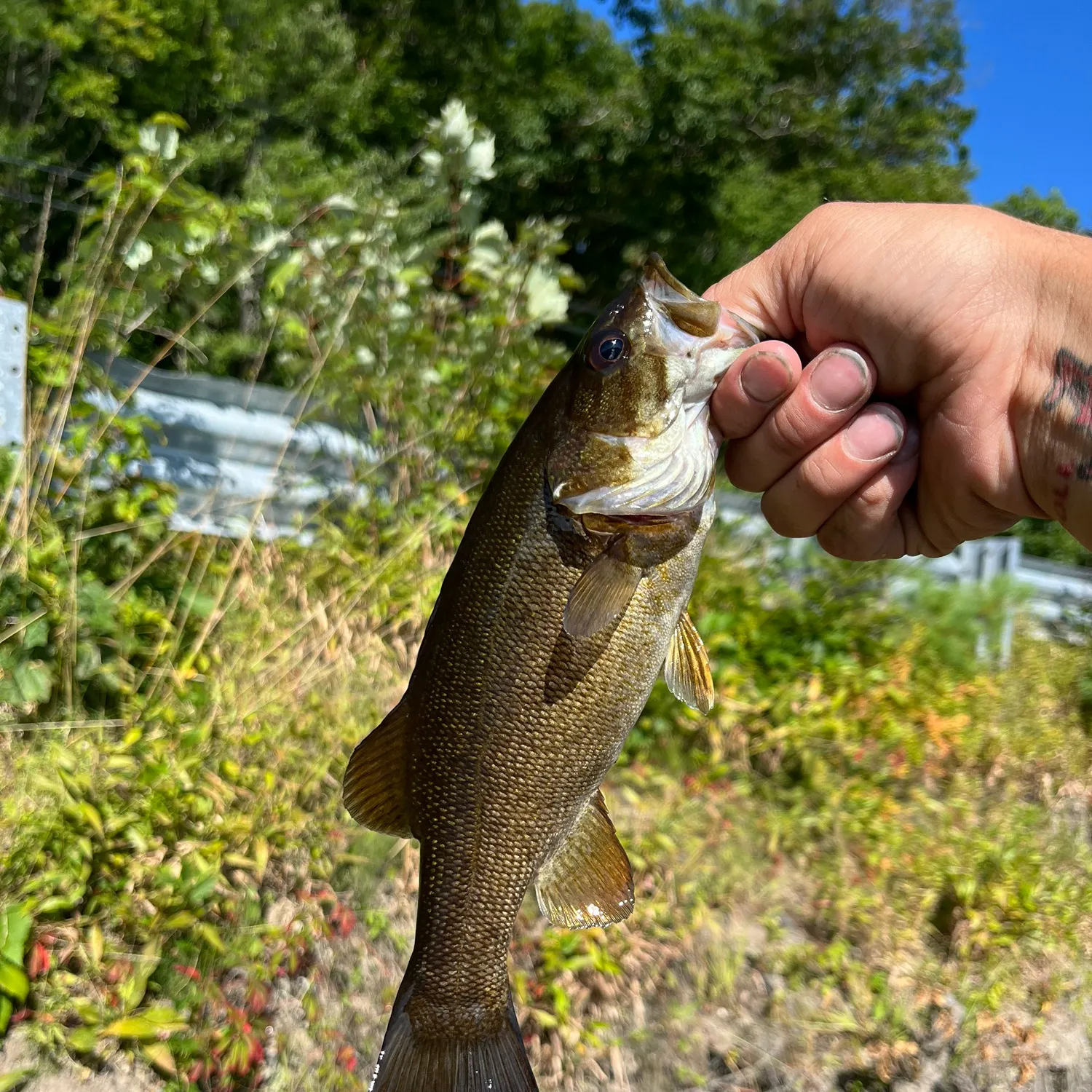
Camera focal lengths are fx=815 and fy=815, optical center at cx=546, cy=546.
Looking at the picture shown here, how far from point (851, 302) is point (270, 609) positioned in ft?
8.83

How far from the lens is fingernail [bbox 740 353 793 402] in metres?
1.66

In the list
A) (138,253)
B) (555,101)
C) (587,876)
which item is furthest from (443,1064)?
(555,101)

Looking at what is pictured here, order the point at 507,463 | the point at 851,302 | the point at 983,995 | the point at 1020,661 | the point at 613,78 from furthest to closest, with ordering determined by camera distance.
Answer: the point at 613,78
the point at 1020,661
the point at 983,995
the point at 851,302
the point at 507,463

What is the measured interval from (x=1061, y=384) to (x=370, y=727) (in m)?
2.61

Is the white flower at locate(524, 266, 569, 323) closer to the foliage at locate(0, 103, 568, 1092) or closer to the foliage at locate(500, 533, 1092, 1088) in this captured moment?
the foliage at locate(0, 103, 568, 1092)

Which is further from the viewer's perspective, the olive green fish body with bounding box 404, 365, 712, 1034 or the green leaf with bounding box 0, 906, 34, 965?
the green leaf with bounding box 0, 906, 34, 965

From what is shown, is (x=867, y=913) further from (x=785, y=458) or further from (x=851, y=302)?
(x=851, y=302)

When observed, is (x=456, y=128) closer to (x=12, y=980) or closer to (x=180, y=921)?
(x=180, y=921)

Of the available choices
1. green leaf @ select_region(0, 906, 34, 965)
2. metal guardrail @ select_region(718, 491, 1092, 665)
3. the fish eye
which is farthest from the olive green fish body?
metal guardrail @ select_region(718, 491, 1092, 665)

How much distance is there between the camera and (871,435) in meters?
1.83

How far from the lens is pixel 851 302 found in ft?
5.83

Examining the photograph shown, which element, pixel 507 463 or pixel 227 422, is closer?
pixel 507 463

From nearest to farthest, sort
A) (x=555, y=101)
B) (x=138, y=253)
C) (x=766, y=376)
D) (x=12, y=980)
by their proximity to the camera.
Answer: (x=766, y=376) → (x=12, y=980) → (x=138, y=253) → (x=555, y=101)

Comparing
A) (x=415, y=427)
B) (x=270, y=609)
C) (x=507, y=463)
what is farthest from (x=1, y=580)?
(x=507, y=463)
